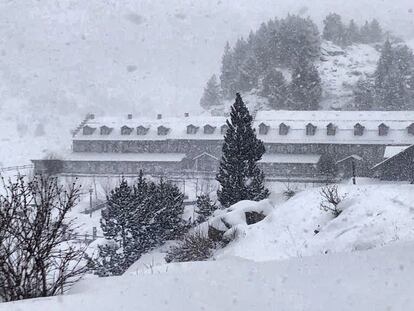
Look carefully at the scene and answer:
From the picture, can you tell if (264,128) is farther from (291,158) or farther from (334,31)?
(334,31)

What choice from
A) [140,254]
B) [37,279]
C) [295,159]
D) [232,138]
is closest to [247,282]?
[37,279]

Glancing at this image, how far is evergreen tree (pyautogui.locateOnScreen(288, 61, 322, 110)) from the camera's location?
3374 inches

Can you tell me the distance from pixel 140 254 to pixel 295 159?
117ft

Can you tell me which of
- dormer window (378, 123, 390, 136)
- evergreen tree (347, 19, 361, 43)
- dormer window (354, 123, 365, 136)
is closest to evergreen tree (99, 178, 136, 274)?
dormer window (354, 123, 365, 136)

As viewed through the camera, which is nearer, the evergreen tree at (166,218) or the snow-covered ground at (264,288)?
the snow-covered ground at (264,288)

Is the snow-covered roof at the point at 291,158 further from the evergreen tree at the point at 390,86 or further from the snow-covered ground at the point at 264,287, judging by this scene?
the snow-covered ground at the point at 264,287

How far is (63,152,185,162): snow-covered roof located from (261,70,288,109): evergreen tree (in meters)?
27.3

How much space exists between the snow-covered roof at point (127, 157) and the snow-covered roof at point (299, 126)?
2608mm

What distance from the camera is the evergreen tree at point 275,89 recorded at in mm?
87500

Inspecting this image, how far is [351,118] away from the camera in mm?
66250

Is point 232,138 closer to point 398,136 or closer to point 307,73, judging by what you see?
point 398,136

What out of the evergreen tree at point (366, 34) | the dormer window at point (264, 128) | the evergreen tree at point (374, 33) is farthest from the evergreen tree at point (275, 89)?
the evergreen tree at point (374, 33)

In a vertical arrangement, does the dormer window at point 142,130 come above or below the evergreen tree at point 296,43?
below

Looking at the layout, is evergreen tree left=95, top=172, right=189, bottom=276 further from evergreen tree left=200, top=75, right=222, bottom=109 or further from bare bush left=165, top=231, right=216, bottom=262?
evergreen tree left=200, top=75, right=222, bottom=109
